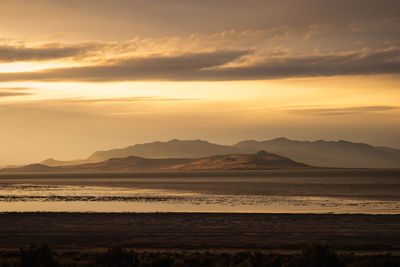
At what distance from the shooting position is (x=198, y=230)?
115 ft

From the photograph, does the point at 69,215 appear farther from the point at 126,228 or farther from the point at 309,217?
the point at 309,217

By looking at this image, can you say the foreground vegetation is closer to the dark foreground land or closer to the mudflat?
the dark foreground land

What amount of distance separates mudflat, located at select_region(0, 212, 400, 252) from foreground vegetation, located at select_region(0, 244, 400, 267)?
4355 mm

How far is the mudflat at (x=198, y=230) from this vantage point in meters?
29.4

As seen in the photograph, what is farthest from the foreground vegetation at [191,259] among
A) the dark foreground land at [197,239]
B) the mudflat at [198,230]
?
the mudflat at [198,230]

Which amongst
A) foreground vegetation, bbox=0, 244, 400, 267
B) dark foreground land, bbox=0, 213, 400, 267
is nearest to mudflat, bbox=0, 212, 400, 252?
dark foreground land, bbox=0, 213, 400, 267

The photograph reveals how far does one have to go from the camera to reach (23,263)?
814 inches

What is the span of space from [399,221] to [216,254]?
63.6ft

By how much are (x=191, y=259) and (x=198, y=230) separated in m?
12.1

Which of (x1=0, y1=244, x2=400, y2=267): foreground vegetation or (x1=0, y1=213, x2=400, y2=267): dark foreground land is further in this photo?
(x1=0, y1=213, x2=400, y2=267): dark foreground land

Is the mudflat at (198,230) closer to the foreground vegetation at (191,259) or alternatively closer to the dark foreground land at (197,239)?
the dark foreground land at (197,239)

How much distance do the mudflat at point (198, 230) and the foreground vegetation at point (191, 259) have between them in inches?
171

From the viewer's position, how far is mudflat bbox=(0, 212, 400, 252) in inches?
1158

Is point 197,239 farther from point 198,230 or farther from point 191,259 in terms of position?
point 191,259
